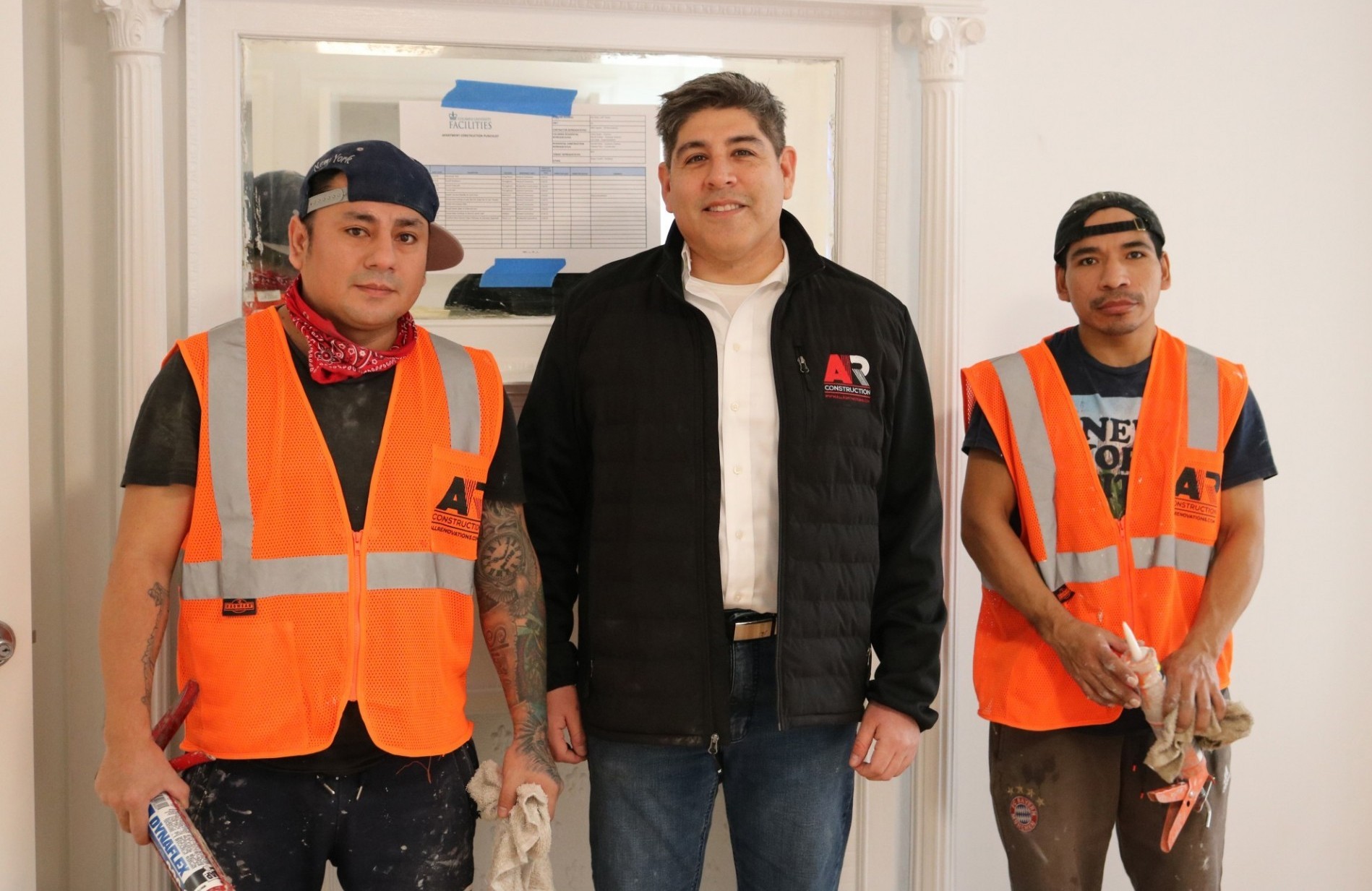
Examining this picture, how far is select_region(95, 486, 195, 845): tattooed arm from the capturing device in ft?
4.70

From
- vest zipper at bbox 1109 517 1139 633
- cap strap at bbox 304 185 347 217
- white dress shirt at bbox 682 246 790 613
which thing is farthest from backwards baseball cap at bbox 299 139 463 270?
vest zipper at bbox 1109 517 1139 633

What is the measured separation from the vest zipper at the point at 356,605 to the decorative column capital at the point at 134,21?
1.15 metres

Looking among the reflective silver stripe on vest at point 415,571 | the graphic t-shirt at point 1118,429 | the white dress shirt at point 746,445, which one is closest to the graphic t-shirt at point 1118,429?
the graphic t-shirt at point 1118,429

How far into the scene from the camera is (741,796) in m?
1.79

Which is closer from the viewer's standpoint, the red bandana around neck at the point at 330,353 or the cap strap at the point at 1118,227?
the red bandana around neck at the point at 330,353

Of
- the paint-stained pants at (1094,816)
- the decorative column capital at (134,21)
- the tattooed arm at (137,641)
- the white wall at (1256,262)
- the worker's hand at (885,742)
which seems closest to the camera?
the tattooed arm at (137,641)

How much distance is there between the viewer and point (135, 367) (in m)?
2.02

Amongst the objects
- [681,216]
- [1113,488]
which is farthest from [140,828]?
[1113,488]

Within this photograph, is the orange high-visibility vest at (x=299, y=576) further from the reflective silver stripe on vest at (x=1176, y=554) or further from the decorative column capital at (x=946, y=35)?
the decorative column capital at (x=946, y=35)

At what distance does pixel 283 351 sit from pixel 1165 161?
6.49 feet

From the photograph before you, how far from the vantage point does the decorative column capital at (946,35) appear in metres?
2.23

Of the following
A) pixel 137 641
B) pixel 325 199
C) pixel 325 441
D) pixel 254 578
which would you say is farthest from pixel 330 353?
pixel 137 641

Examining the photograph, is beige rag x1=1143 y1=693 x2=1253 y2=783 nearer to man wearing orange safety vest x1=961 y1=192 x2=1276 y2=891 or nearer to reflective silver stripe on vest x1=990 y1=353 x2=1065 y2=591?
man wearing orange safety vest x1=961 y1=192 x2=1276 y2=891

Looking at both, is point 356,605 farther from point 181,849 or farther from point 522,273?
point 522,273
